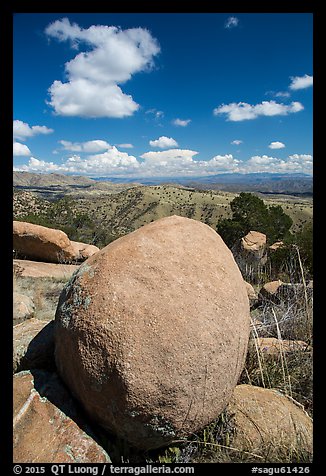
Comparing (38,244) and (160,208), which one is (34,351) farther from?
(160,208)

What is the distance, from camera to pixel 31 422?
2676mm

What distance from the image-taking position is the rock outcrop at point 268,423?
2.75m

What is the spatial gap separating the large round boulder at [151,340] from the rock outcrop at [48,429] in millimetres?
148

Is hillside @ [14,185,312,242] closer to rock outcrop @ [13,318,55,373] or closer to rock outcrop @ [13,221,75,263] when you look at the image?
rock outcrop @ [13,221,75,263]

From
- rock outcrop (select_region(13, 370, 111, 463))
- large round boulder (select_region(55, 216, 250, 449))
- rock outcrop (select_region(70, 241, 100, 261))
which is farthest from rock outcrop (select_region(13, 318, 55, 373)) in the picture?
rock outcrop (select_region(70, 241, 100, 261))

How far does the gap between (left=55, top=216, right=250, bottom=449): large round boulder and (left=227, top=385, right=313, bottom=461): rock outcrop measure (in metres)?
0.28

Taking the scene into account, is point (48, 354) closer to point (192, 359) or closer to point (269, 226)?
point (192, 359)

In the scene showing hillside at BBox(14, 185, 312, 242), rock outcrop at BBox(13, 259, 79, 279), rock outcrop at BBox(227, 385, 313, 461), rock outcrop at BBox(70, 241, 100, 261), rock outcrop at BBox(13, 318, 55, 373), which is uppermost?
hillside at BBox(14, 185, 312, 242)

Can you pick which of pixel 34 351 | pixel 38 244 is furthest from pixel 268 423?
pixel 38 244

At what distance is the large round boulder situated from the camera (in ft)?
8.45

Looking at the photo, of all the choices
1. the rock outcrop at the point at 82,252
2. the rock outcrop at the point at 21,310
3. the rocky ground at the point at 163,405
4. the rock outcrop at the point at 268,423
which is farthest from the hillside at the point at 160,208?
the rock outcrop at the point at 268,423

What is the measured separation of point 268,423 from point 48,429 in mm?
1940
